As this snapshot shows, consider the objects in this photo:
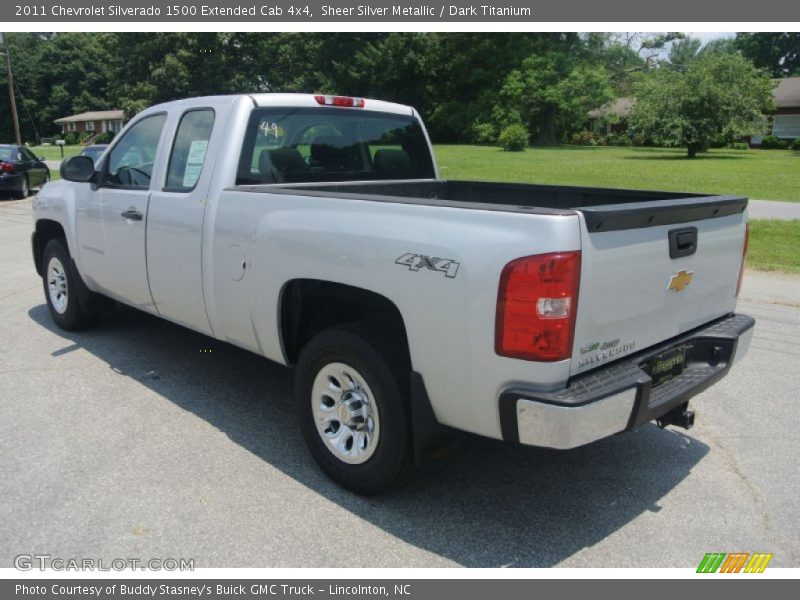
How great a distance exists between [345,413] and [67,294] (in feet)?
12.7

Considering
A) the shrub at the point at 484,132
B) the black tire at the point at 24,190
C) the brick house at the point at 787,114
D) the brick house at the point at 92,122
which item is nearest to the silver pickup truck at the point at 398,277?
the black tire at the point at 24,190

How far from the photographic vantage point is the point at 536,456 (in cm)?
404

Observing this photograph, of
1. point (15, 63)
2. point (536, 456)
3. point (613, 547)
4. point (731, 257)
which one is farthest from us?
point (15, 63)

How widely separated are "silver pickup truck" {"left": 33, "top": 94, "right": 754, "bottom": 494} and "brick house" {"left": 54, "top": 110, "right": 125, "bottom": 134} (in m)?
86.0

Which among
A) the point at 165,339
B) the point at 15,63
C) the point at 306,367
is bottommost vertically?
the point at 165,339

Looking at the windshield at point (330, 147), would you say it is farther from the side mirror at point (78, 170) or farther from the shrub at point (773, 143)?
the shrub at point (773, 143)

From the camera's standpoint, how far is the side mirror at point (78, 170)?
534cm

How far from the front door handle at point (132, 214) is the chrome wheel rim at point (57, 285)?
1.68 m

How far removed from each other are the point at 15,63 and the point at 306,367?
99.4 m

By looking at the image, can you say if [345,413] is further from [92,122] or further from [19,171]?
[92,122]

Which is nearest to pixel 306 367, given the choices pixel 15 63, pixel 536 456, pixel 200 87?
pixel 536 456

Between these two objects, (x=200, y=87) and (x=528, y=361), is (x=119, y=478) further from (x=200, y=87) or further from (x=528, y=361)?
(x=200, y=87)

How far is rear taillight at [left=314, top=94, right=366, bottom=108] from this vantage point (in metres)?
4.78

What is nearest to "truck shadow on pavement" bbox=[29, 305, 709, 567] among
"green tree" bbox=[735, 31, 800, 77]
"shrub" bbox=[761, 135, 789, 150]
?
"shrub" bbox=[761, 135, 789, 150]
